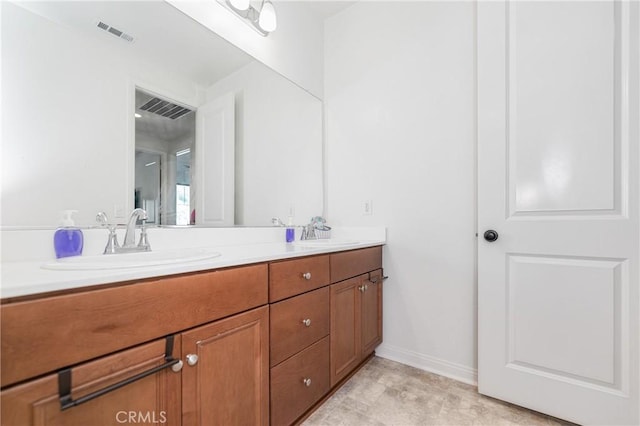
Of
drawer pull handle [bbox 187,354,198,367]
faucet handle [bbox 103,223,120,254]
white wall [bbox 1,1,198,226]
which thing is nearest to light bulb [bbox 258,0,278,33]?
white wall [bbox 1,1,198,226]

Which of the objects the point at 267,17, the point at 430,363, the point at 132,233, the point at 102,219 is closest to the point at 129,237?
the point at 132,233

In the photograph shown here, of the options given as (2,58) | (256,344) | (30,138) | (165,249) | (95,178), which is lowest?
(256,344)

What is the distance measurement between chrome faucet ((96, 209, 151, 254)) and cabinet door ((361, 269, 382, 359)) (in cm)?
117

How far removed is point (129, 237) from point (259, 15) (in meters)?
1.47

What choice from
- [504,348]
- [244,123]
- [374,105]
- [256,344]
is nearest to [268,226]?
[244,123]

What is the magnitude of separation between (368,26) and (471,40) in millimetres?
749

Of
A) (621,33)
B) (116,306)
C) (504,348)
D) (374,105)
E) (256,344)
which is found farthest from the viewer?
(374,105)

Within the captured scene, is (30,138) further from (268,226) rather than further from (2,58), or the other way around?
(268,226)

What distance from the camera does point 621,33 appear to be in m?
1.21

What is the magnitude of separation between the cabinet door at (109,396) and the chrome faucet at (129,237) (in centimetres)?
50

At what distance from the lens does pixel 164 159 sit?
4.23 ft

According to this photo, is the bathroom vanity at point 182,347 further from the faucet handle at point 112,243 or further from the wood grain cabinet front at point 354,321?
the faucet handle at point 112,243

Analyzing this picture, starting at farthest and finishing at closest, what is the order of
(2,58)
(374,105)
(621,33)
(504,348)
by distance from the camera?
(374,105)
(504,348)
(621,33)
(2,58)

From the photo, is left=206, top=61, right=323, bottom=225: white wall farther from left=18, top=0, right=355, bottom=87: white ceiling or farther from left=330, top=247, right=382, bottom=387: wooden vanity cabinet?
left=330, top=247, right=382, bottom=387: wooden vanity cabinet
